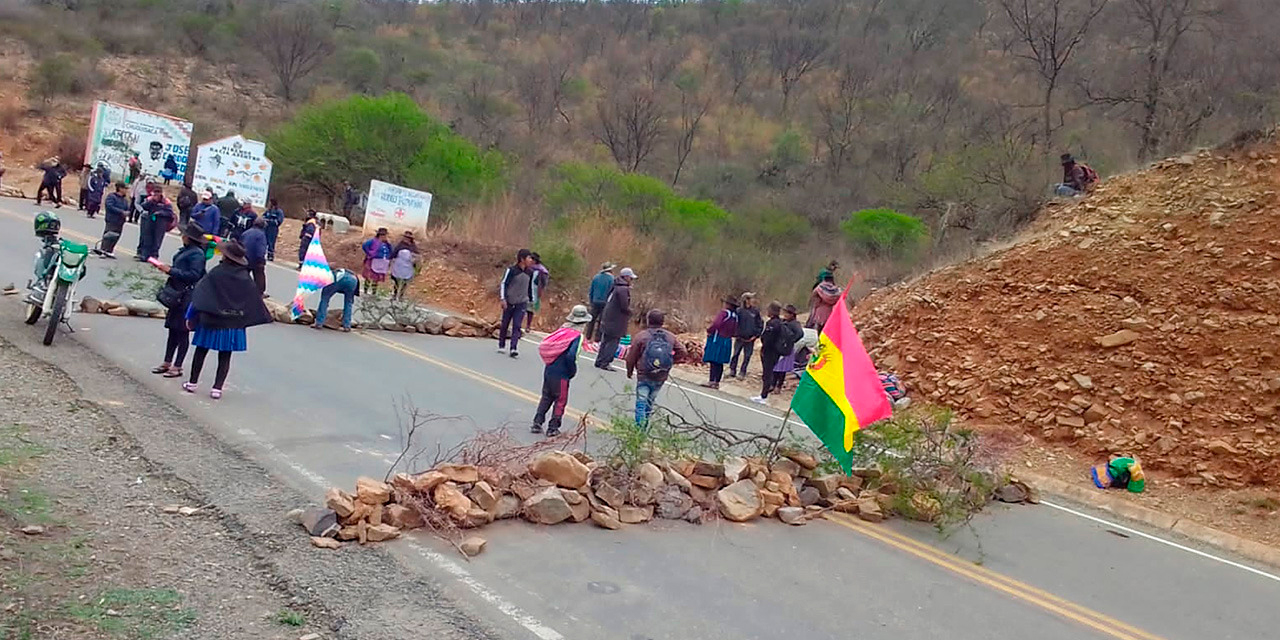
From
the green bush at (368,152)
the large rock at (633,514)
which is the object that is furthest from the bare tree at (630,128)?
the large rock at (633,514)

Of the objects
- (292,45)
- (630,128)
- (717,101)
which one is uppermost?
(717,101)

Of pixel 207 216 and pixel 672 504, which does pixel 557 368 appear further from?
pixel 207 216

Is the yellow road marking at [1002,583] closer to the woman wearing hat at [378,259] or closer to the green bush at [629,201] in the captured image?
the woman wearing hat at [378,259]

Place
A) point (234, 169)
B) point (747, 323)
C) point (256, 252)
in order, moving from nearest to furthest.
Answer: point (256, 252)
point (747, 323)
point (234, 169)

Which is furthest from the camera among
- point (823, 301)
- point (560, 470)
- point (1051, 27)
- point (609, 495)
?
point (1051, 27)

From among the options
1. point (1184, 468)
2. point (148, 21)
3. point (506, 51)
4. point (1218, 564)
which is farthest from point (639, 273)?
point (506, 51)

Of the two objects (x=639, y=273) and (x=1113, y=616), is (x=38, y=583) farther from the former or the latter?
(x=639, y=273)

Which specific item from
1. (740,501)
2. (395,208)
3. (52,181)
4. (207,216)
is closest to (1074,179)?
(740,501)

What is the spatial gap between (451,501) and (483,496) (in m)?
0.27

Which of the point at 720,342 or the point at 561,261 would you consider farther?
the point at 561,261

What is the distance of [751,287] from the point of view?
30.1 metres

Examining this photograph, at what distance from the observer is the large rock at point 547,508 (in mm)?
7527

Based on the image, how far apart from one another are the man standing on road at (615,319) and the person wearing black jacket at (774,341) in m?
2.36

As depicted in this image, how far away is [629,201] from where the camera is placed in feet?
124
